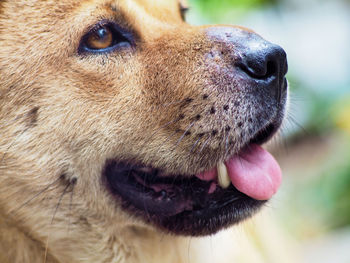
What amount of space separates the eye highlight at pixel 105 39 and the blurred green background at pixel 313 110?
297cm

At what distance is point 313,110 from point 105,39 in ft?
20.4

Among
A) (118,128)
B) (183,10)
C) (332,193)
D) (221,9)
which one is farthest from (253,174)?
(221,9)

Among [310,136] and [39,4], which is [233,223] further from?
[310,136]

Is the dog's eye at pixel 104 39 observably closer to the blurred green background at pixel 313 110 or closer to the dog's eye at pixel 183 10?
the dog's eye at pixel 183 10

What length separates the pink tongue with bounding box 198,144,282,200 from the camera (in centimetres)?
213

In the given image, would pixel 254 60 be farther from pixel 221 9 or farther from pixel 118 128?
pixel 221 9

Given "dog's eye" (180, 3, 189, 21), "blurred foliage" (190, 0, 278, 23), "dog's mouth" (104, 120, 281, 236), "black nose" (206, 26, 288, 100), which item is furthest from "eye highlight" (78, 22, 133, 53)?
"blurred foliage" (190, 0, 278, 23)

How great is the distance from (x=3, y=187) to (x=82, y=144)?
0.42 m

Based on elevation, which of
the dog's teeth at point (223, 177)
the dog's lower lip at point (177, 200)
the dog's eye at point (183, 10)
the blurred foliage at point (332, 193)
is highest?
the dog's eye at point (183, 10)

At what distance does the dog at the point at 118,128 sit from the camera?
210 cm

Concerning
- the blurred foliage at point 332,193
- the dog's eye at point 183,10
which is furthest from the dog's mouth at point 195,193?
the blurred foliage at point 332,193

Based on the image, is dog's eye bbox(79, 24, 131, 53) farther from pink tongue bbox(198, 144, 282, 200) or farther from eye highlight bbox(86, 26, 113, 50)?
pink tongue bbox(198, 144, 282, 200)

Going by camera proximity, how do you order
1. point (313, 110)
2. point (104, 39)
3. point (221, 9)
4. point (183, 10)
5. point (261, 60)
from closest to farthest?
point (261, 60), point (104, 39), point (183, 10), point (221, 9), point (313, 110)

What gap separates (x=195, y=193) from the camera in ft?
7.20
